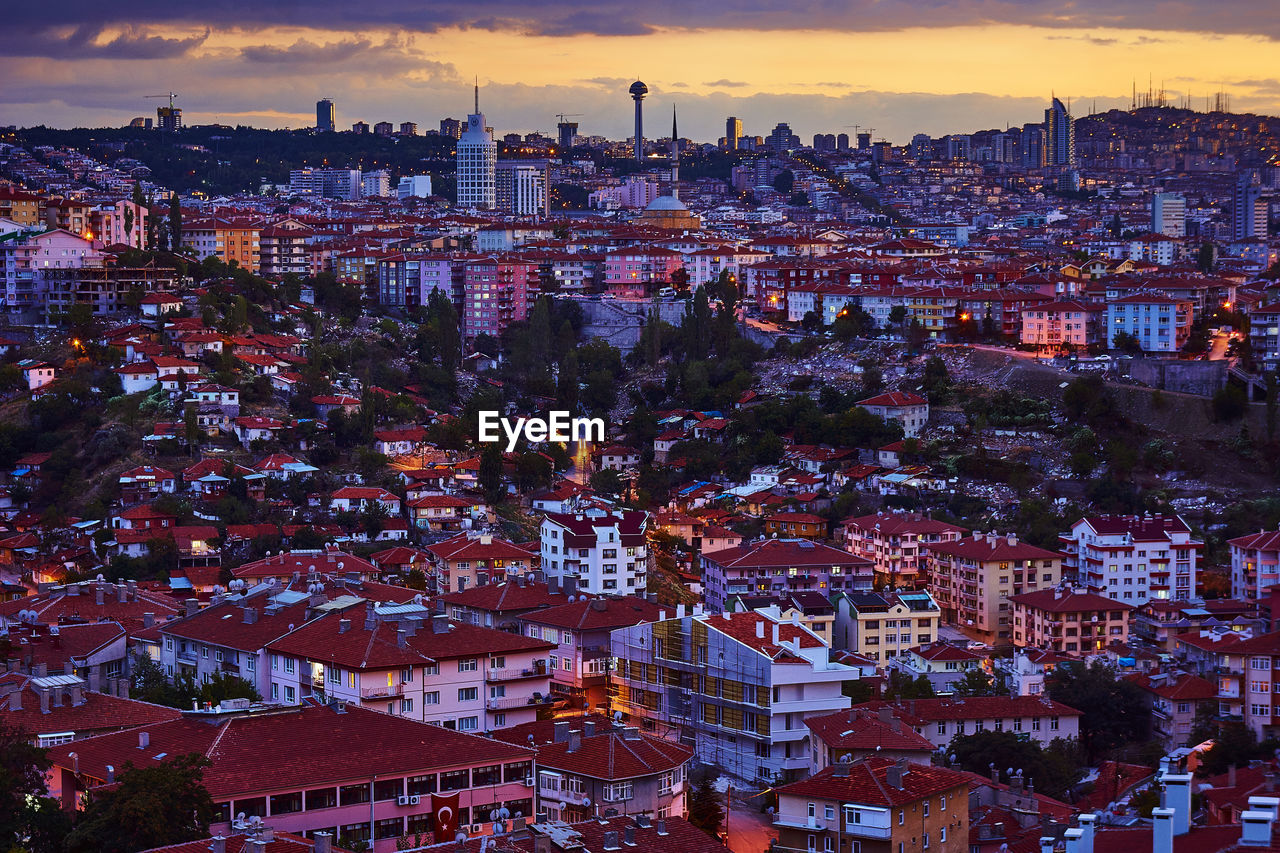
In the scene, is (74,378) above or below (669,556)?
above

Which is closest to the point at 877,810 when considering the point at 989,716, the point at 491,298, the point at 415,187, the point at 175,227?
the point at 989,716

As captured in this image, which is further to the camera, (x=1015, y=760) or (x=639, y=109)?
(x=639, y=109)

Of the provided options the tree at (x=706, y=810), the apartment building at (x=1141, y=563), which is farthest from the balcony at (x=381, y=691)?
the apartment building at (x=1141, y=563)

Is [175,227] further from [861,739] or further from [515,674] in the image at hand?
[861,739]

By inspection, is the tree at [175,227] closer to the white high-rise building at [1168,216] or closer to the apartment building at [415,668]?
the apartment building at [415,668]

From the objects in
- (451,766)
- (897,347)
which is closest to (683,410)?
(897,347)

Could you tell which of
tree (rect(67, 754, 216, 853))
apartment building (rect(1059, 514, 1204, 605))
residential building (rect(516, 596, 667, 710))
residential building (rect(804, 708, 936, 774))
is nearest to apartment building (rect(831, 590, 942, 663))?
apartment building (rect(1059, 514, 1204, 605))

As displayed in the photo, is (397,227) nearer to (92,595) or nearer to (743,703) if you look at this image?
(92,595)
